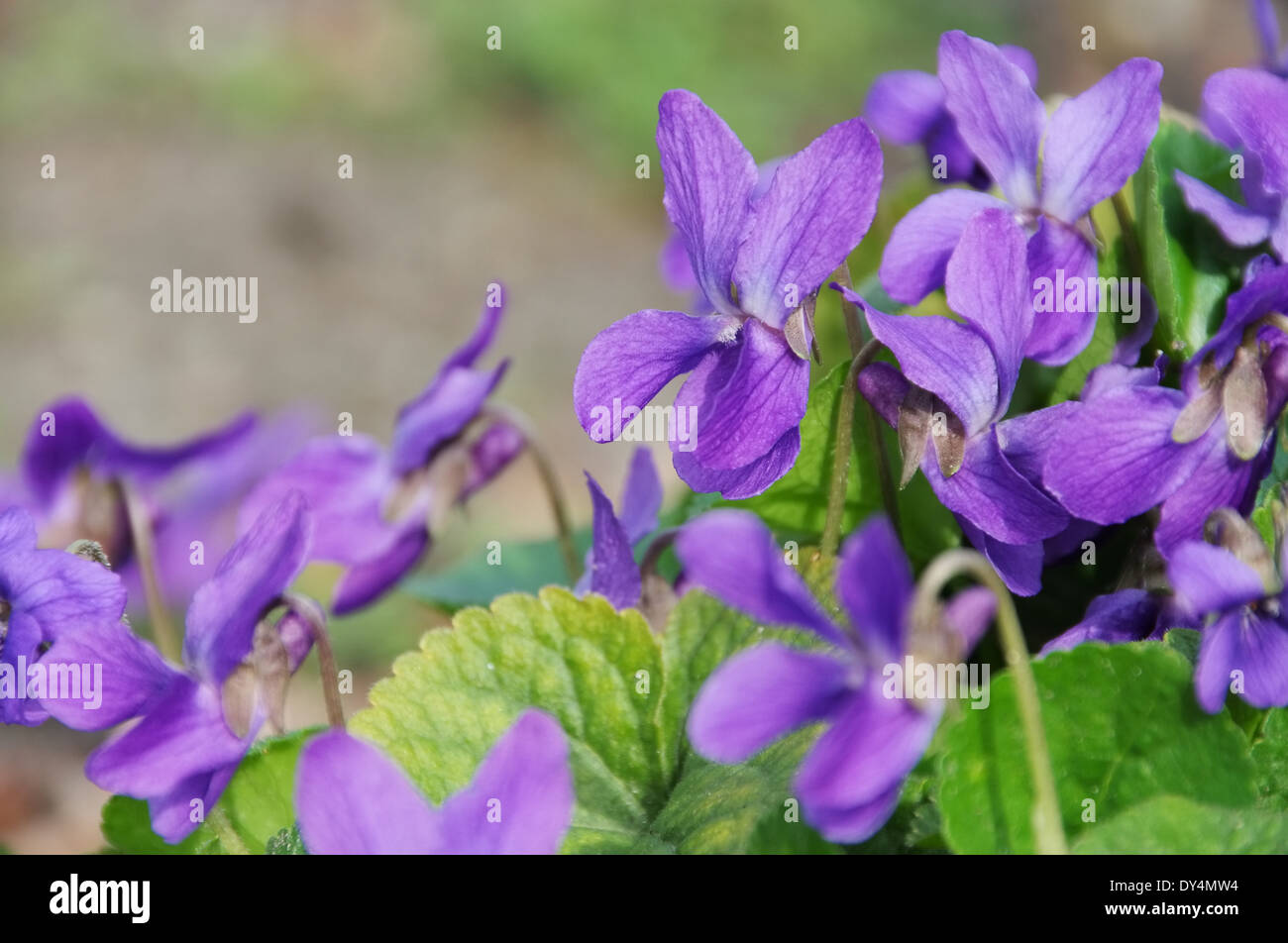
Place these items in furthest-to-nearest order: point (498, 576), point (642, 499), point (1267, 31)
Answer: point (498, 576), point (1267, 31), point (642, 499)

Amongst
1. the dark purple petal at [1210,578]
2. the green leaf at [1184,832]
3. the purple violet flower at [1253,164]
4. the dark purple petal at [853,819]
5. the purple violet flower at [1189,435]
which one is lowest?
the green leaf at [1184,832]

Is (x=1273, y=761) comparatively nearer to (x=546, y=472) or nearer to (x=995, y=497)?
(x=995, y=497)

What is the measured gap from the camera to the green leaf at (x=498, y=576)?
3.99 ft

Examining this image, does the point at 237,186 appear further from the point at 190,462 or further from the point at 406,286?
the point at 190,462

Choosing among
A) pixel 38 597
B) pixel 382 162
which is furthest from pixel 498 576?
pixel 382 162

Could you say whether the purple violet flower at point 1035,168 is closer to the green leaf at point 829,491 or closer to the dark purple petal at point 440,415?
the green leaf at point 829,491

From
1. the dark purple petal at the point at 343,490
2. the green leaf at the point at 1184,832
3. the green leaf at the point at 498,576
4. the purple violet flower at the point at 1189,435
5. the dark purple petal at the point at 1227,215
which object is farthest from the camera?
the green leaf at the point at 498,576

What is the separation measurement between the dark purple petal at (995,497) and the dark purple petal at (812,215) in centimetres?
13

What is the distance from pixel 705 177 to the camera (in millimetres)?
758

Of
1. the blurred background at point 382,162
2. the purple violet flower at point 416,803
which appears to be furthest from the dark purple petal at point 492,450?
the blurred background at point 382,162

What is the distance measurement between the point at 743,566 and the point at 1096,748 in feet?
0.93

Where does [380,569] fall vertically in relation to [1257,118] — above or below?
below
